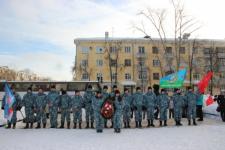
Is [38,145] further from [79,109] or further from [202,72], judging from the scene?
[202,72]

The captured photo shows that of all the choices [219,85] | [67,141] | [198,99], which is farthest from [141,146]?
[219,85]

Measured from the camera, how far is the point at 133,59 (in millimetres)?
74625

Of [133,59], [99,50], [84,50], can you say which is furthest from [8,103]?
Answer: [133,59]

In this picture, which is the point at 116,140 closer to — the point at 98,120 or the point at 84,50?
the point at 98,120

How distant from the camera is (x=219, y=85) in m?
76.4

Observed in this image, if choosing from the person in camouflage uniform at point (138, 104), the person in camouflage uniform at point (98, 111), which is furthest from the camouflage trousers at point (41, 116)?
the person in camouflage uniform at point (138, 104)

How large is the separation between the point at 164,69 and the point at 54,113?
56120 millimetres

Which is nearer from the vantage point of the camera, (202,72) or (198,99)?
(198,99)

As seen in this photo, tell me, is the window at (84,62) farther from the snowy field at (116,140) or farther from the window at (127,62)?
the snowy field at (116,140)

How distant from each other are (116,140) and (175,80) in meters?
8.54

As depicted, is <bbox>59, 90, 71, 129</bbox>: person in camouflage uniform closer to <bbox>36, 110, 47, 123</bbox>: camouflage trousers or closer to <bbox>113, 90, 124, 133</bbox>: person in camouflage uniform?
<bbox>36, 110, 47, 123</bbox>: camouflage trousers

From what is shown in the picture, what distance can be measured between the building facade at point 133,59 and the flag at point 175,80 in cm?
5084

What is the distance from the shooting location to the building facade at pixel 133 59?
7275 cm

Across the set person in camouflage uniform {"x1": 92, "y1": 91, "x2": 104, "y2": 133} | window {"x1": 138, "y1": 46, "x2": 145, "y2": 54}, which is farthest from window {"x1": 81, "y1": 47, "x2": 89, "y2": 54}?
person in camouflage uniform {"x1": 92, "y1": 91, "x2": 104, "y2": 133}
